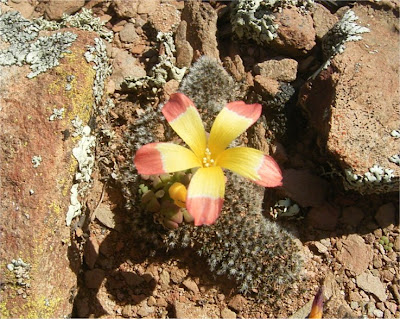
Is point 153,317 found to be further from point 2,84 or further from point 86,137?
point 2,84

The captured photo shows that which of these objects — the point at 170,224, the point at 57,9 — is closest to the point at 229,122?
the point at 170,224

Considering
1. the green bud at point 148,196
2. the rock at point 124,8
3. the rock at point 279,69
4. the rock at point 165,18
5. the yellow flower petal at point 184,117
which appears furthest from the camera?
the rock at point 124,8

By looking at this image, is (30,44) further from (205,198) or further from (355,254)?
(355,254)

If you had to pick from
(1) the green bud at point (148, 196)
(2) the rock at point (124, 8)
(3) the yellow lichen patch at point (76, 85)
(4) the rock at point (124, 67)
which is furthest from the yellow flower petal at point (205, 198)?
(2) the rock at point (124, 8)

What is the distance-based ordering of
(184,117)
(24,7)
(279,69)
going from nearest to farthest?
1. (184,117)
2. (279,69)
3. (24,7)

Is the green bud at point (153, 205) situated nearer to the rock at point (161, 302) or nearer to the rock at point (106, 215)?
the rock at point (106, 215)

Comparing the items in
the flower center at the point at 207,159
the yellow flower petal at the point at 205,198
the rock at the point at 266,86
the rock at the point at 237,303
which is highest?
the yellow flower petal at the point at 205,198
